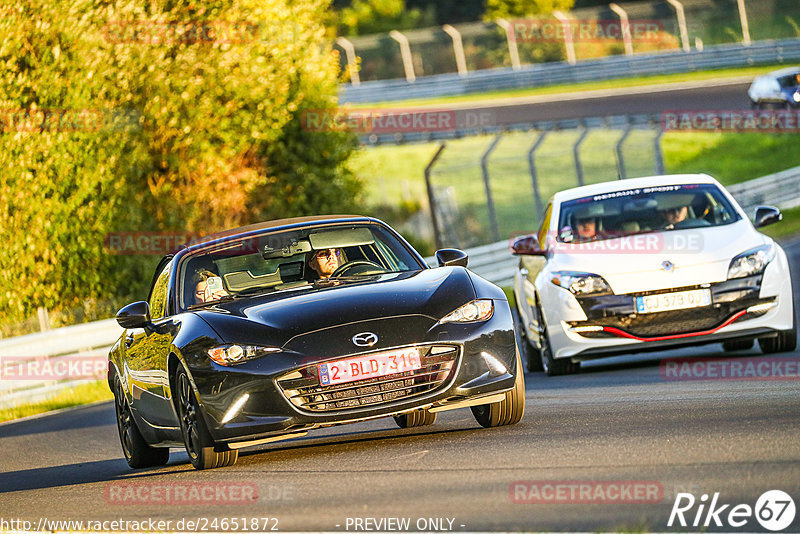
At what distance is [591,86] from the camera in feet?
180

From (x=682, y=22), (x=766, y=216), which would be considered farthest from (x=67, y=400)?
(x=682, y=22)

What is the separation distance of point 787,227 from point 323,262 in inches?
938

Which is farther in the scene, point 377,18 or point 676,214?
point 377,18

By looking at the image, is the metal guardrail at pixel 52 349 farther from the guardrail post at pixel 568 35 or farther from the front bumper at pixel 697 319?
the guardrail post at pixel 568 35

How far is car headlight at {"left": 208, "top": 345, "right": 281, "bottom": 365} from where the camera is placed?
26.4 ft

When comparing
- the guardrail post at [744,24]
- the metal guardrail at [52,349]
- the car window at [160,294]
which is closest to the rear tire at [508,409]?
the car window at [160,294]

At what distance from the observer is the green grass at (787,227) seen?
3028cm

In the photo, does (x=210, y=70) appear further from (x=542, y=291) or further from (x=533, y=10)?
(x=533, y=10)

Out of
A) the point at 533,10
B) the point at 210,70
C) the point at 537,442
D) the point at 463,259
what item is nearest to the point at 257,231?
the point at 463,259

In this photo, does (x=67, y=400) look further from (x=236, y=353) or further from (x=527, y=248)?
(x=236, y=353)

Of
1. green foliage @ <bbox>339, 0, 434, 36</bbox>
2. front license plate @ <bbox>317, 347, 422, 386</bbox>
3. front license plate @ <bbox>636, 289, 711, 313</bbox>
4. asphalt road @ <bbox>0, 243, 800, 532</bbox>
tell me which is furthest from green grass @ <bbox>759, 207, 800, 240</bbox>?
green foliage @ <bbox>339, 0, 434, 36</bbox>

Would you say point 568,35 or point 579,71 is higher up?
point 568,35

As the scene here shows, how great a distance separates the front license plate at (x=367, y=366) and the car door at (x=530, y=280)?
187 inches

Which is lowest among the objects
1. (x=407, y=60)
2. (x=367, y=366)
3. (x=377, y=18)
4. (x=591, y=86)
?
(x=591, y=86)
